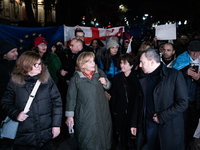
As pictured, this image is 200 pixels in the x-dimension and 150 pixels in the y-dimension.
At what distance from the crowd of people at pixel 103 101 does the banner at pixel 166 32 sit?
2.67 m

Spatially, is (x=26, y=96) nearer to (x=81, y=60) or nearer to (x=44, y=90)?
(x=44, y=90)

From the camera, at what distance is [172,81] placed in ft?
8.80

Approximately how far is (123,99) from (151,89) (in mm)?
990

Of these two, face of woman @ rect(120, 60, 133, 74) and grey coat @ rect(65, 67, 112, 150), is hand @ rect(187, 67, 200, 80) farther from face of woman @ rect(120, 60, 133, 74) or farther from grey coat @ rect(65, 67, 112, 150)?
grey coat @ rect(65, 67, 112, 150)

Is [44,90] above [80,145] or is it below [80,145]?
above

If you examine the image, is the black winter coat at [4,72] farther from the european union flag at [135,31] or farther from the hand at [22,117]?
the european union flag at [135,31]

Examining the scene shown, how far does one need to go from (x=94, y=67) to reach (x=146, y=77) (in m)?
1.00

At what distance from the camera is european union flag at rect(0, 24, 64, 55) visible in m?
6.08

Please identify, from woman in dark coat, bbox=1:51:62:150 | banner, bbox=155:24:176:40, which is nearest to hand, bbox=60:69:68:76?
woman in dark coat, bbox=1:51:62:150

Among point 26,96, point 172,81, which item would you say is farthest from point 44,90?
point 172,81

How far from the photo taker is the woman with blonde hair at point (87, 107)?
329 cm

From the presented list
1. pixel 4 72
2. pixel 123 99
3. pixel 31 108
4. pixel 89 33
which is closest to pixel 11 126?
pixel 31 108

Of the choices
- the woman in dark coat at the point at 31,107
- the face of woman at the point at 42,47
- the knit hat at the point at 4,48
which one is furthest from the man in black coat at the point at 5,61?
the woman in dark coat at the point at 31,107

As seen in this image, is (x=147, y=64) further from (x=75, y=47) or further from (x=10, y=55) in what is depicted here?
(x=10, y=55)
